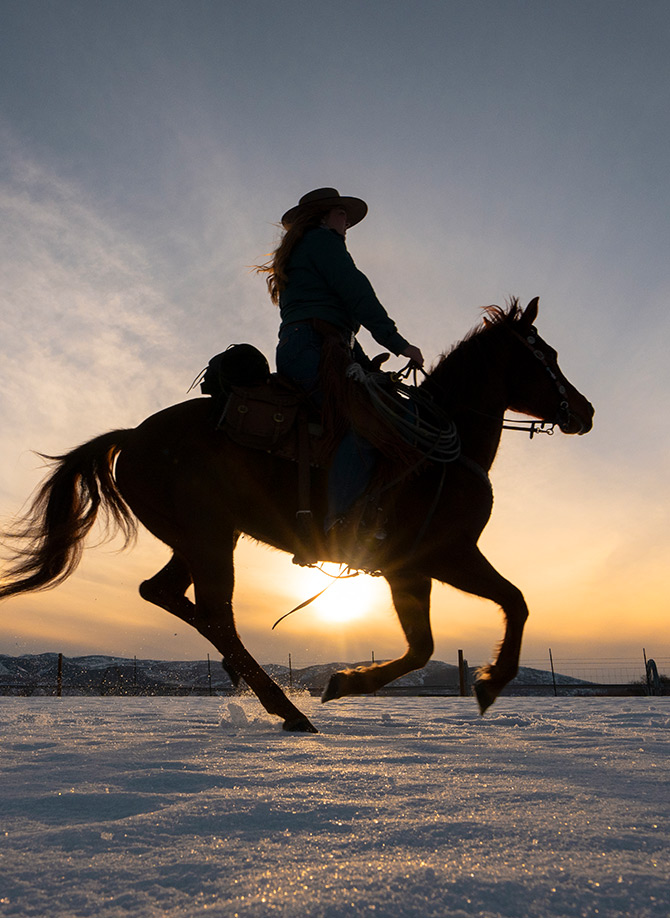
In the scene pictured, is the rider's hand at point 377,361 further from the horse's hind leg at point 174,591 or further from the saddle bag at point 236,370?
the horse's hind leg at point 174,591

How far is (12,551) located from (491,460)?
125 inches

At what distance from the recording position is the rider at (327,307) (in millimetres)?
3797

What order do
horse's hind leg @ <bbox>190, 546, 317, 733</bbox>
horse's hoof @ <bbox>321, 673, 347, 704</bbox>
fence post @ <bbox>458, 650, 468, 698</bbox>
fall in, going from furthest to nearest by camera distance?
1. fence post @ <bbox>458, 650, 468, 698</bbox>
2. horse's hoof @ <bbox>321, 673, 347, 704</bbox>
3. horse's hind leg @ <bbox>190, 546, 317, 733</bbox>

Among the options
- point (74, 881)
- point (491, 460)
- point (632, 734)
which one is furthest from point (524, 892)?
point (491, 460)

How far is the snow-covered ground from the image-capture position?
0.89 meters

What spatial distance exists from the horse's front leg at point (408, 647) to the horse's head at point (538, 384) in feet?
4.61

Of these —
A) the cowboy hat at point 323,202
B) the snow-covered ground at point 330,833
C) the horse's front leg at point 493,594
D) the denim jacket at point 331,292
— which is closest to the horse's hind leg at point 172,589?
the horse's front leg at point 493,594

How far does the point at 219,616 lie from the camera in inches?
149

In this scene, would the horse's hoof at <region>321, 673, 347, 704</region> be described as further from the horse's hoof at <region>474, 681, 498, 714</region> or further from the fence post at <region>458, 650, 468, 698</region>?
the fence post at <region>458, 650, 468, 698</region>

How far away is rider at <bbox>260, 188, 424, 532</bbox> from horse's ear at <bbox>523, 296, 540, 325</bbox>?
1.13 m

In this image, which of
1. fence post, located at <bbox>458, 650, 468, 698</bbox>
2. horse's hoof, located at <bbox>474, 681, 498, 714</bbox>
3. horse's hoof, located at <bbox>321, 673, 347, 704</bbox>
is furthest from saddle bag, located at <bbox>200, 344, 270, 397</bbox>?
fence post, located at <bbox>458, 650, 468, 698</bbox>

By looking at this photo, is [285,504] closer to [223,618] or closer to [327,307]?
[223,618]

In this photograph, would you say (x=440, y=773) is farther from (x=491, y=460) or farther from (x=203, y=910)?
(x=491, y=460)

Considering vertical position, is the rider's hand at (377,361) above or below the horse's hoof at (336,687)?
above
